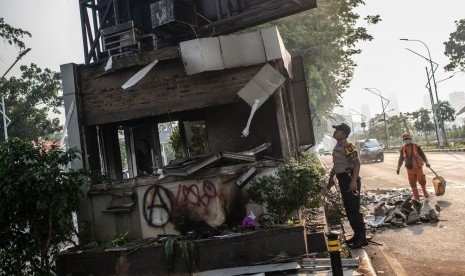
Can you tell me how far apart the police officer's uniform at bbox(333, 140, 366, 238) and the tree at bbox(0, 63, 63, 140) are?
31.6 meters

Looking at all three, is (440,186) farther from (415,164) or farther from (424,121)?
(424,121)

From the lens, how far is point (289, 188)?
5746 mm

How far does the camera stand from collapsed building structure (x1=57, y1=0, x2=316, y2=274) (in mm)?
6605

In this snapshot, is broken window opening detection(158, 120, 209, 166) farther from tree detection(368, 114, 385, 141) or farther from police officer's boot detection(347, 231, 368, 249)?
tree detection(368, 114, 385, 141)

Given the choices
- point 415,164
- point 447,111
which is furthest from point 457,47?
point 415,164

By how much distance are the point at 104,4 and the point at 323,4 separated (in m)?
11.3

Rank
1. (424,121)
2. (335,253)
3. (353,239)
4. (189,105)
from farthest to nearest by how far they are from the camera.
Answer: (424,121), (189,105), (353,239), (335,253)

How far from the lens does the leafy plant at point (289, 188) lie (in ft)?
18.8

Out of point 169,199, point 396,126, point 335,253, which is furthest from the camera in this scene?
point 396,126

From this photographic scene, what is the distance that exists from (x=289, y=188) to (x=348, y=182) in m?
1.05

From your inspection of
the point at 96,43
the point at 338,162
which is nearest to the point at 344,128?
the point at 338,162

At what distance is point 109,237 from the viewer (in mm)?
7359

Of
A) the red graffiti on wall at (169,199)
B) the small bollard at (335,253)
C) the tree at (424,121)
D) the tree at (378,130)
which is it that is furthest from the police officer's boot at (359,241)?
the tree at (378,130)

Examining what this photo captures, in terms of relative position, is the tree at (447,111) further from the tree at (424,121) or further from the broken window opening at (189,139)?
the broken window opening at (189,139)
